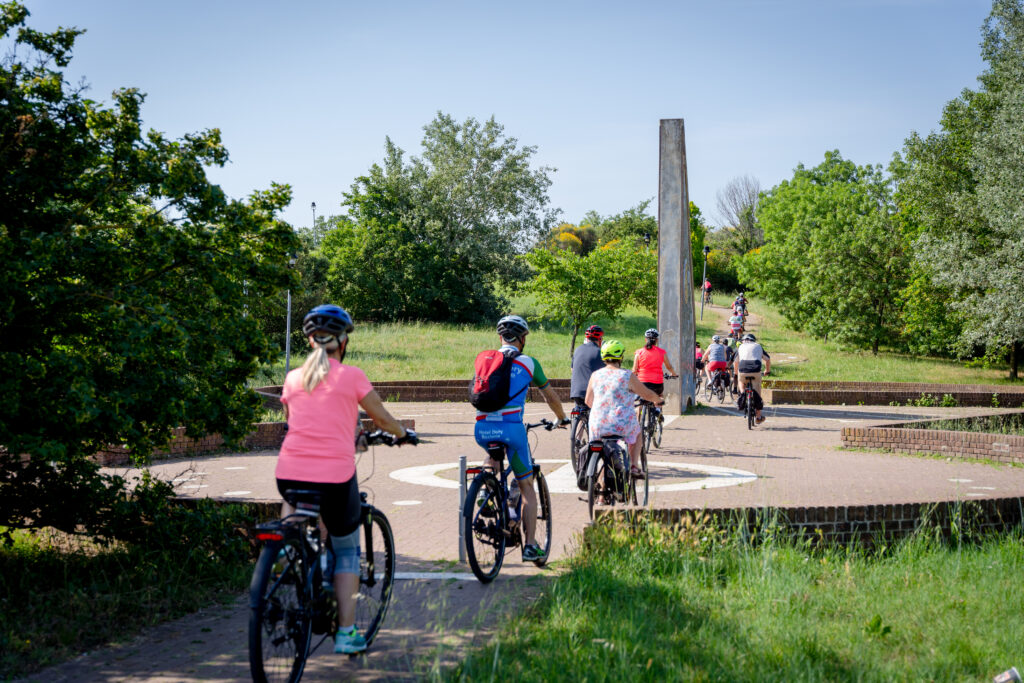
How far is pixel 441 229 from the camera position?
191 ft

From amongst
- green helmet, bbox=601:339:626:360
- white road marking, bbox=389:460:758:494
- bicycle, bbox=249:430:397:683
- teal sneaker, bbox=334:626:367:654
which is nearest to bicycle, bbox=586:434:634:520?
green helmet, bbox=601:339:626:360

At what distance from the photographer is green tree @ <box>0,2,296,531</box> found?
5.82 metres

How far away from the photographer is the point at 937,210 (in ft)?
129

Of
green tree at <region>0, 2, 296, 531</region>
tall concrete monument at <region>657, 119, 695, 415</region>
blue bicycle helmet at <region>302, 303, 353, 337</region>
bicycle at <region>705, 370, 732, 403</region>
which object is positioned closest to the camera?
blue bicycle helmet at <region>302, 303, 353, 337</region>

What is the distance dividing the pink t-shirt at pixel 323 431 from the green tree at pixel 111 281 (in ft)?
5.91

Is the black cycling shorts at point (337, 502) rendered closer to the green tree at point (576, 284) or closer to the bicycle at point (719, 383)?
the bicycle at point (719, 383)

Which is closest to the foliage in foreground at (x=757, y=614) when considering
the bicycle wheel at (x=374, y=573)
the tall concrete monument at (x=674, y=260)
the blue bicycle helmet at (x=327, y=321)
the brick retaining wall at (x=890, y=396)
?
the bicycle wheel at (x=374, y=573)

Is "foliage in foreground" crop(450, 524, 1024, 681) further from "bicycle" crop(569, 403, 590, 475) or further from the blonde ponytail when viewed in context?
"bicycle" crop(569, 403, 590, 475)

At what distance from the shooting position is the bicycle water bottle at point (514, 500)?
6570 mm

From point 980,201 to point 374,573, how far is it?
33.6 m

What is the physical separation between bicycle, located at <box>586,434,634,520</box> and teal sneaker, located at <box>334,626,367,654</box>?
11.6ft

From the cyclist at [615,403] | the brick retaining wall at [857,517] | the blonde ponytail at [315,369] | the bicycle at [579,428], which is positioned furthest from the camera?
the bicycle at [579,428]

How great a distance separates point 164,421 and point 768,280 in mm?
A: 56872

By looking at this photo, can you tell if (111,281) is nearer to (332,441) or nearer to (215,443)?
(332,441)
